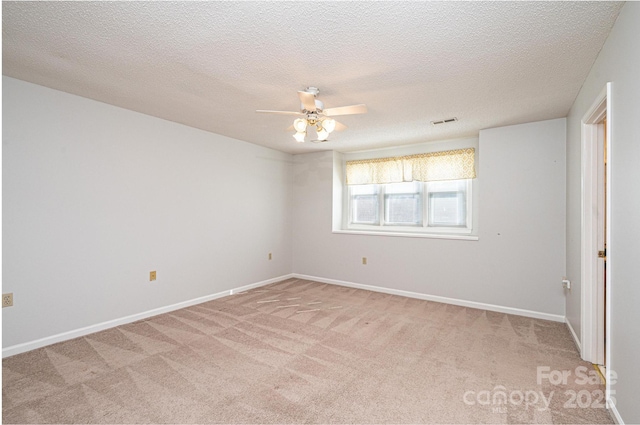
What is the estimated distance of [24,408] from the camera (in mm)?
2277

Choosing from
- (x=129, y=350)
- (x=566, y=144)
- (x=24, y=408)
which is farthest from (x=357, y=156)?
(x=24, y=408)

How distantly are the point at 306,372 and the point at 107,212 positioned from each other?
8.49 feet

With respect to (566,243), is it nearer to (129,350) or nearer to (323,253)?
(323,253)

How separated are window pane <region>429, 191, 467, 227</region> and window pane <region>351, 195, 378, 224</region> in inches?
37.0

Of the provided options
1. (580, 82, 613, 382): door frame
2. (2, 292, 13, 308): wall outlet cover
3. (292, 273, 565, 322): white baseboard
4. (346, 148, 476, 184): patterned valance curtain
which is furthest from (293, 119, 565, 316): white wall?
(2, 292, 13, 308): wall outlet cover

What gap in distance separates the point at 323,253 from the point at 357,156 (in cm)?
174

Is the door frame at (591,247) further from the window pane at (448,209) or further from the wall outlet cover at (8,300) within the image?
the wall outlet cover at (8,300)

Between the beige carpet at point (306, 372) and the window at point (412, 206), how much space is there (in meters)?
1.54

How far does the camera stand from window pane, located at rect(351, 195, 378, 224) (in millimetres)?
5801

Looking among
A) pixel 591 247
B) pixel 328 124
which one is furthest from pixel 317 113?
pixel 591 247

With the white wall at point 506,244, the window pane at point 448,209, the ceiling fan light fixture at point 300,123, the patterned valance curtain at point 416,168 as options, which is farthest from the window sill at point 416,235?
the ceiling fan light fixture at point 300,123

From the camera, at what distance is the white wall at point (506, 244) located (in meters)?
3.92

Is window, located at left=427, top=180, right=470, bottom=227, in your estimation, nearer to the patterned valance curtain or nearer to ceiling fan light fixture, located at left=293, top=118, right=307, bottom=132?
the patterned valance curtain

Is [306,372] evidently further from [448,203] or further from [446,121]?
[448,203]
